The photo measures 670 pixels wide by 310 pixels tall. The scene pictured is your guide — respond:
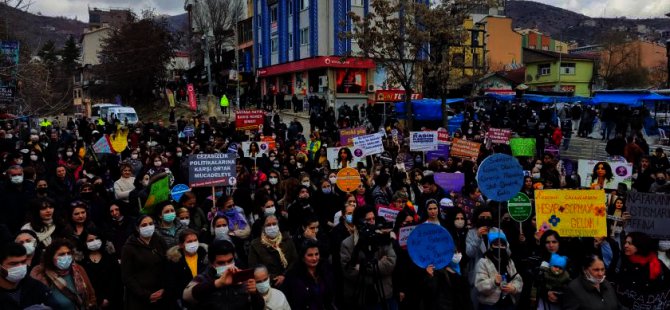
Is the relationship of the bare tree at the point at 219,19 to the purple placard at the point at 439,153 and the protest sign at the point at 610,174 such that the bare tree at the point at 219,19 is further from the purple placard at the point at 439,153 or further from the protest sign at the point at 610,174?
the protest sign at the point at 610,174

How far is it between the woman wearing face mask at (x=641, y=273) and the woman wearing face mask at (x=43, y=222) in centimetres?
616

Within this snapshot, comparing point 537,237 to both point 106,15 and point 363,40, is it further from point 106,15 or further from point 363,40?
point 106,15

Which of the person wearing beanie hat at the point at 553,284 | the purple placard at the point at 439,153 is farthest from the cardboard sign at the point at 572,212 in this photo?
the purple placard at the point at 439,153

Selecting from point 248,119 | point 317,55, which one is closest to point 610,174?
point 248,119

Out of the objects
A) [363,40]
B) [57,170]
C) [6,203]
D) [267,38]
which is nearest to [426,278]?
[6,203]

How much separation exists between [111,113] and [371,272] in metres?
33.3

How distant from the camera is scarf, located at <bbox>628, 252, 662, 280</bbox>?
615 centimetres

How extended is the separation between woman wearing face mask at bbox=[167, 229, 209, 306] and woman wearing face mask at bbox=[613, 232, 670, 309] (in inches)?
165

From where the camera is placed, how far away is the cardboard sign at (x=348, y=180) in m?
10.7

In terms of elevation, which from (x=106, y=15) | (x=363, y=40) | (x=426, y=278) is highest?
(x=106, y=15)

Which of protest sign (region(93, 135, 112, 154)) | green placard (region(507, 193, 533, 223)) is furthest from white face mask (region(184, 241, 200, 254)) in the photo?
protest sign (region(93, 135, 112, 154))

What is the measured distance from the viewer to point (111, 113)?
3644cm

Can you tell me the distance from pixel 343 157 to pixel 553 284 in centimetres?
817

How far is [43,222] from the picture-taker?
23.0ft
